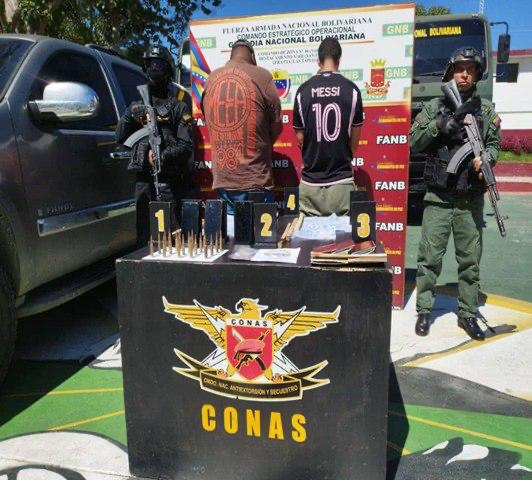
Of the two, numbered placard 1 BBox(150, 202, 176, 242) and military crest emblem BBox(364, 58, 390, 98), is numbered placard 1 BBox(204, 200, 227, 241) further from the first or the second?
military crest emblem BBox(364, 58, 390, 98)

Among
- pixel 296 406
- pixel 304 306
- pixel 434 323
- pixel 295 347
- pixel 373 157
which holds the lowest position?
pixel 434 323

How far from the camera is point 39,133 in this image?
3074mm

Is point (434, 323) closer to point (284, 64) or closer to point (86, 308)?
point (284, 64)

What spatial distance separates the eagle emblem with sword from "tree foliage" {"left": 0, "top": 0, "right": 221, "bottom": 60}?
1009 centimetres

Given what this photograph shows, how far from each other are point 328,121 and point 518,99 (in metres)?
24.2

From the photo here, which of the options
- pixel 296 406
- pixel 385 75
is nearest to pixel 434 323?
pixel 385 75

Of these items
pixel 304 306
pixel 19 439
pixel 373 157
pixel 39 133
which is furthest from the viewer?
pixel 373 157

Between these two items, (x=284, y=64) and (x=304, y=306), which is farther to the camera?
(x=284, y=64)

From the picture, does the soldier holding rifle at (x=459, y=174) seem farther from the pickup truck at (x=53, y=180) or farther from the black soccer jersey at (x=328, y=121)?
the pickup truck at (x=53, y=180)

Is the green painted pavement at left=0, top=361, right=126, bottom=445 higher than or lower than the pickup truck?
lower

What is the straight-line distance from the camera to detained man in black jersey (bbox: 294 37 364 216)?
3475mm

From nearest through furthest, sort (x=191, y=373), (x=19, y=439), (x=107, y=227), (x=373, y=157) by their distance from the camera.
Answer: (x=191, y=373)
(x=19, y=439)
(x=107, y=227)
(x=373, y=157)

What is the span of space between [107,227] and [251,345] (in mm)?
2230

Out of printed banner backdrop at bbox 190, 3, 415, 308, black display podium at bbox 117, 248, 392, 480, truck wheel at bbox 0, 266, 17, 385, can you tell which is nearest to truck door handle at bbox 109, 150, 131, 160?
printed banner backdrop at bbox 190, 3, 415, 308
